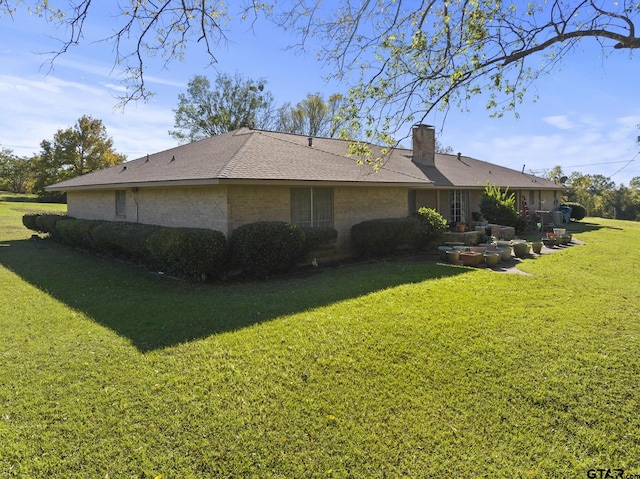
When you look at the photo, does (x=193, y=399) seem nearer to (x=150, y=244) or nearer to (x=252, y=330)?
(x=252, y=330)

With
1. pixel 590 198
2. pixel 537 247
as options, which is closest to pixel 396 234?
pixel 537 247

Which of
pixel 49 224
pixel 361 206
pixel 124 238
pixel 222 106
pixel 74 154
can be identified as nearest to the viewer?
pixel 124 238

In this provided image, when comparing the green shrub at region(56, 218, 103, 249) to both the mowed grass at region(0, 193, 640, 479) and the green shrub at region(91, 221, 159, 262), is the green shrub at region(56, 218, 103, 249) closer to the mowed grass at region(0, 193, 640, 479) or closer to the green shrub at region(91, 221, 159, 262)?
the green shrub at region(91, 221, 159, 262)

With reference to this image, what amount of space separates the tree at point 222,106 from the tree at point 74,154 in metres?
10.7

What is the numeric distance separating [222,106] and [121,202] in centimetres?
3070

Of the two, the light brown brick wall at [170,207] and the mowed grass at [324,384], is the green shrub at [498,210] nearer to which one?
the mowed grass at [324,384]

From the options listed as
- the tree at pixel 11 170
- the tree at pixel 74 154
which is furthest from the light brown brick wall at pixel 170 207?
the tree at pixel 11 170

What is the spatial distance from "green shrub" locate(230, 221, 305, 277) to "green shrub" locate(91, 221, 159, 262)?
119 inches

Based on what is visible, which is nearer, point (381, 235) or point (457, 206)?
point (381, 235)

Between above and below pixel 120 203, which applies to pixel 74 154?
above

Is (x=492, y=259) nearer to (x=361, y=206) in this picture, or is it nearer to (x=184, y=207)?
(x=361, y=206)

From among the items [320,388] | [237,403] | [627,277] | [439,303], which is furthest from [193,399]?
[627,277]

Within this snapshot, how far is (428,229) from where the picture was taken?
48.1 ft

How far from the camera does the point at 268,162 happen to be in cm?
1227
